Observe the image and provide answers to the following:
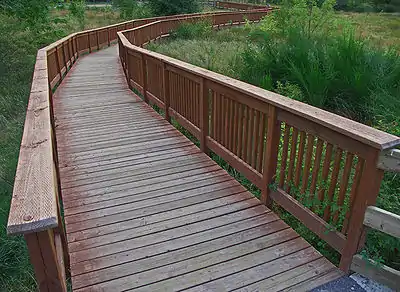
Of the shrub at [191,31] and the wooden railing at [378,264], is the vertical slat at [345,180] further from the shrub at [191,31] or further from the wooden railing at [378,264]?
the shrub at [191,31]

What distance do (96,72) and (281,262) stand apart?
9.58 m

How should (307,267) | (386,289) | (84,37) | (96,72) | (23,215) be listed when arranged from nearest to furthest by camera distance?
1. (23,215)
2. (386,289)
3. (307,267)
4. (96,72)
5. (84,37)

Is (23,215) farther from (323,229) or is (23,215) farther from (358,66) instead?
(358,66)

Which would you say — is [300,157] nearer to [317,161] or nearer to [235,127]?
[317,161]

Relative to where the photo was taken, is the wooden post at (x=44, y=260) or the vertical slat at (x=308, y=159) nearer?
the wooden post at (x=44, y=260)

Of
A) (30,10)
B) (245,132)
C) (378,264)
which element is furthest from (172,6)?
(378,264)

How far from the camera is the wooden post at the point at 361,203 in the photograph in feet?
7.42

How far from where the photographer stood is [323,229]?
2.81 m

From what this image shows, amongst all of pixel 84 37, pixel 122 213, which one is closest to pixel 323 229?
pixel 122 213

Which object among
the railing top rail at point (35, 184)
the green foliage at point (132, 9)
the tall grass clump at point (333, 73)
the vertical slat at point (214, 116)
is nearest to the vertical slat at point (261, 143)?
the vertical slat at point (214, 116)

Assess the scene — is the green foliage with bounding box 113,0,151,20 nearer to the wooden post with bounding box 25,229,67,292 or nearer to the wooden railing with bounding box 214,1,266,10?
the wooden railing with bounding box 214,1,266,10

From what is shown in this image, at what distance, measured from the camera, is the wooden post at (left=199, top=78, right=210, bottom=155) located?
4.37m

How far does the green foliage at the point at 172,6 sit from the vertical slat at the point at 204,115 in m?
21.3

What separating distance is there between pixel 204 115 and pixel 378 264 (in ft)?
8.79
